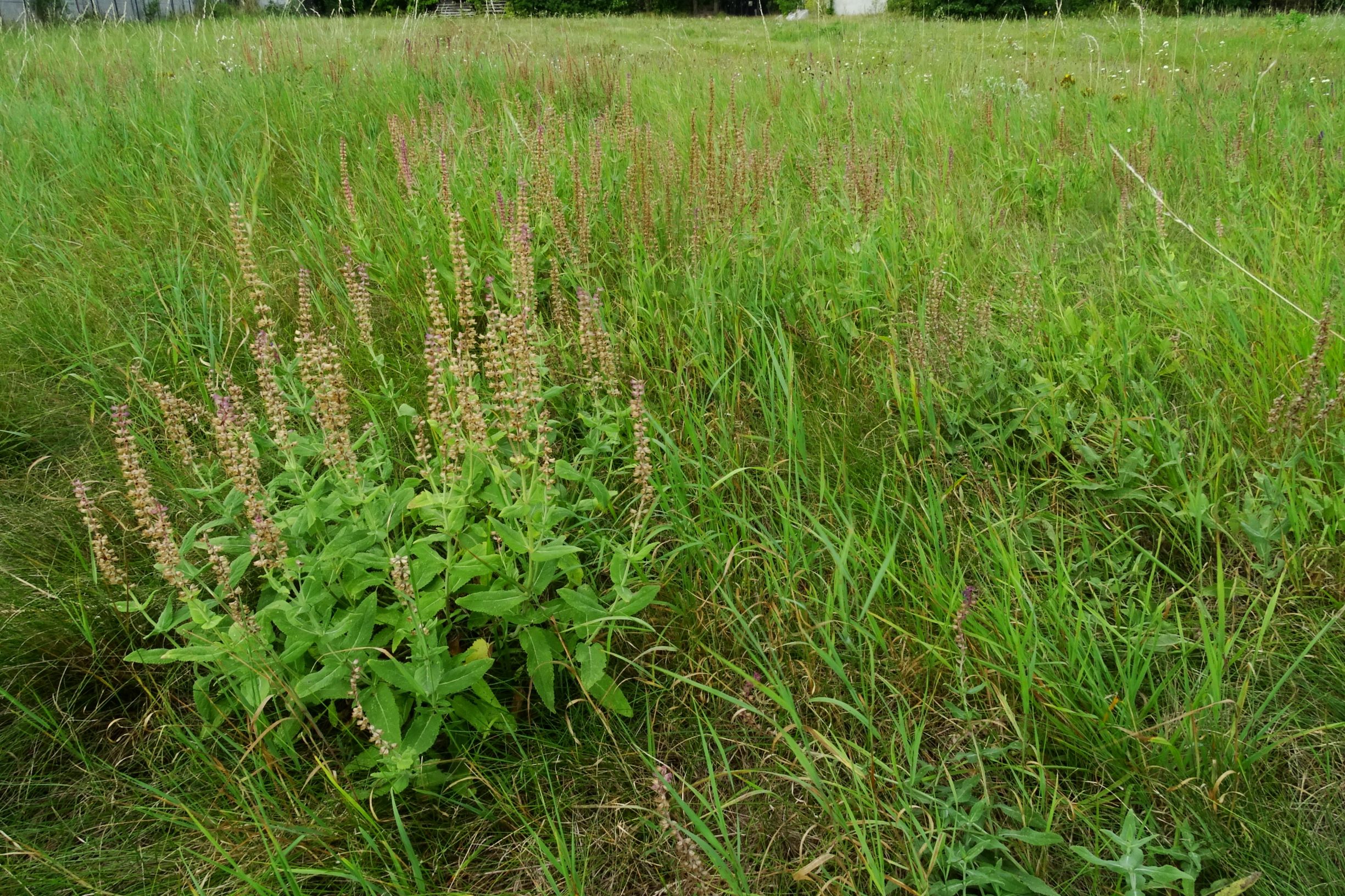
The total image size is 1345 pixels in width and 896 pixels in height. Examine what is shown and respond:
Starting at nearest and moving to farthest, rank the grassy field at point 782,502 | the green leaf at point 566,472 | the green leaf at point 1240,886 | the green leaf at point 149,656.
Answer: the green leaf at point 1240,886 → the grassy field at point 782,502 → the green leaf at point 149,656 → the green leaf at point 566,472

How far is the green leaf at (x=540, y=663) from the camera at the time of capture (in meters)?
1.58

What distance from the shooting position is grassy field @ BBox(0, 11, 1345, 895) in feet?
4.51

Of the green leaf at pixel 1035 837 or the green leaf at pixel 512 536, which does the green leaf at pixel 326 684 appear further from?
the green leaf at pixel 1035 837

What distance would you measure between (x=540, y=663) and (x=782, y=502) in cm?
67

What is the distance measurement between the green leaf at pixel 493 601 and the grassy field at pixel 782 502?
233 millimetres

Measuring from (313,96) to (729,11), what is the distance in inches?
1673

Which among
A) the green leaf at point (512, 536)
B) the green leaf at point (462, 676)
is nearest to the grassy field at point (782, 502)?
the green leaf at point (462, 676)

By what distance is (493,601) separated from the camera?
1522 mm

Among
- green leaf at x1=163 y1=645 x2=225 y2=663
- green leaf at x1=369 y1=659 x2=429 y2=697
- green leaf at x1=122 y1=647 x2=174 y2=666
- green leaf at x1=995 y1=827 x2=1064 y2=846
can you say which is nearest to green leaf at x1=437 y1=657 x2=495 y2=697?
green leaf at x1=369 y1=659 x2=429 y2=697

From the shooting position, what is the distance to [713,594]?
5.66 ft

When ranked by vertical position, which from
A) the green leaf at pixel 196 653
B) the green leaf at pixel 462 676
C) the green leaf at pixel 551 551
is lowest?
the green leaf at pixel 462 676

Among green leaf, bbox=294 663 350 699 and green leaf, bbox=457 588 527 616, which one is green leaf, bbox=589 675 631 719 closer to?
green leaf, bbox=457 588 527 616

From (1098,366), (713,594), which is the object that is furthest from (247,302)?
(1098,366)

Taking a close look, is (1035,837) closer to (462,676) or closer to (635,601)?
(635,601)
